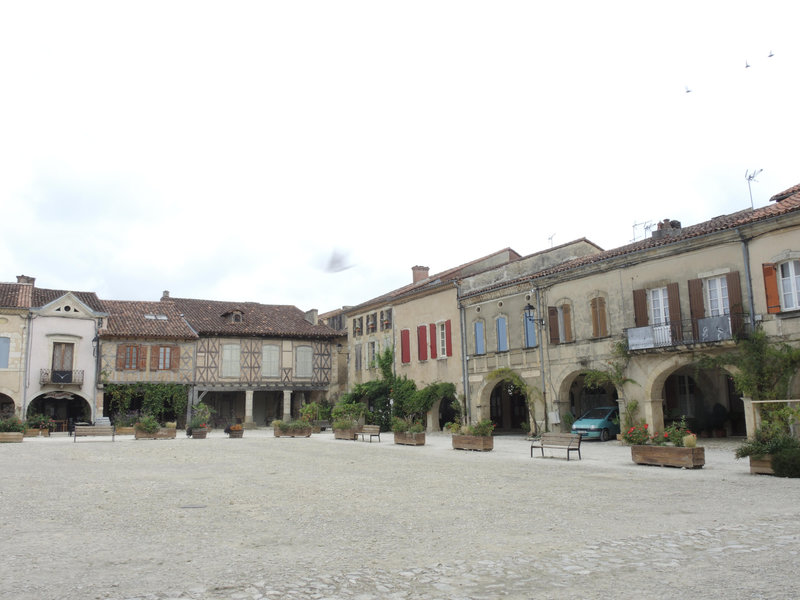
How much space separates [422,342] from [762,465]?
68.3 ft

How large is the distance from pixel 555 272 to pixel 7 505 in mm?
19448

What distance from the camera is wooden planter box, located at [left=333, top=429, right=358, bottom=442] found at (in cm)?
2688

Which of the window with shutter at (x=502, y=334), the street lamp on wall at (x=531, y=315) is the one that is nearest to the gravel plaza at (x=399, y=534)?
the street lamp on wall at (x=531, y=315)

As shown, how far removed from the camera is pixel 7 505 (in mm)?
9391

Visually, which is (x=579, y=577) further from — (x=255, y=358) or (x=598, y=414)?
(x=255, y=358)

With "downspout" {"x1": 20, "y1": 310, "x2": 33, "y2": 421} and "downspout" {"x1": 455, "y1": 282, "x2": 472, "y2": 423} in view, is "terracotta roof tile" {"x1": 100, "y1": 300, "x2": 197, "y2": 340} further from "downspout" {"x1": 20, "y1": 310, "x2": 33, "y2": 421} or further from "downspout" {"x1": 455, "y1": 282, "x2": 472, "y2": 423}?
"downspout" {"x1": 455, "y1": 282, "x2": 472, "y2": 423}

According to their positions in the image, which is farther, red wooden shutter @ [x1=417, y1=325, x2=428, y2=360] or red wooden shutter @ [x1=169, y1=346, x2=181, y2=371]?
red wooden shutter @ [x1=169, y1=346, x2=181, y2=371]

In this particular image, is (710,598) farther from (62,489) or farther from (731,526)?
(62,489)

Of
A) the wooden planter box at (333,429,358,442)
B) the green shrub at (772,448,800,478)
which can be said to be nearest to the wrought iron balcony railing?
the wooden planter box at (333,429,358,442)

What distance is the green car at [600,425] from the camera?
23.6 meters

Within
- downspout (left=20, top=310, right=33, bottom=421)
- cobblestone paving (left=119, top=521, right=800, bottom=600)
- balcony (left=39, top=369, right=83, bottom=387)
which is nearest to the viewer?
cobblestone paving (left=119, top=521, right=800, bottom=600)

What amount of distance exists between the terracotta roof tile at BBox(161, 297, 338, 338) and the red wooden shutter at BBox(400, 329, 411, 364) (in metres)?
9.72

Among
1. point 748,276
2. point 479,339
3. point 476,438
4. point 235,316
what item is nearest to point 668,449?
point 476,438

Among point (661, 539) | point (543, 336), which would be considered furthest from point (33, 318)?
point (661, 539)
